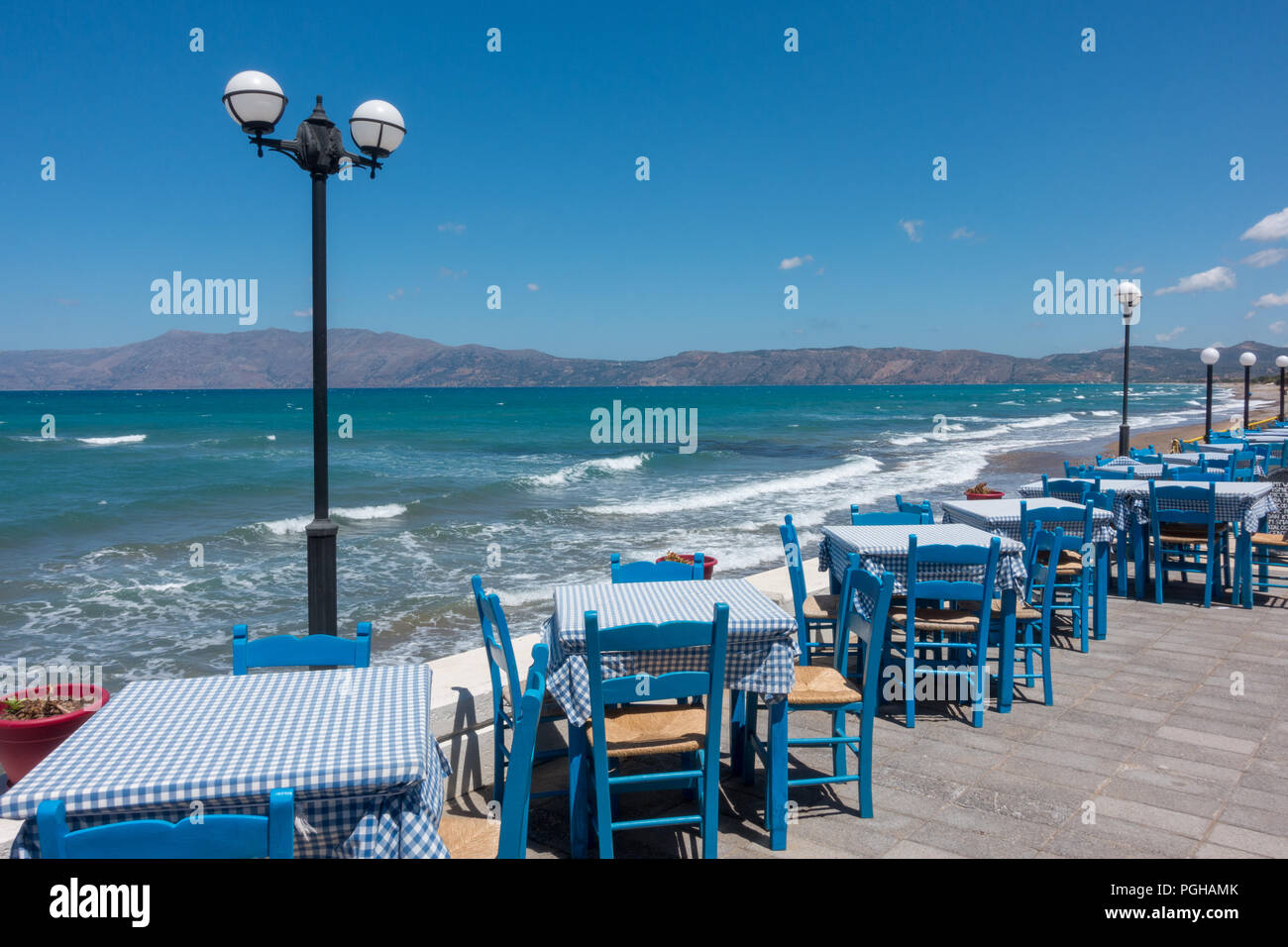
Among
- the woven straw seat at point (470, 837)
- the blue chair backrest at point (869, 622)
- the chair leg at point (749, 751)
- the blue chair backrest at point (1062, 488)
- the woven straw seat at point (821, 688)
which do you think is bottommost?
the chair leg at point (749, 751)

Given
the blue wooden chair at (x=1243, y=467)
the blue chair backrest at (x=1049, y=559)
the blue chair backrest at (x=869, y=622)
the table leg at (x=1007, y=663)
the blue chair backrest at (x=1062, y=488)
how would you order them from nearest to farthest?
the blue chair backrest at (x=869, y=622) < the table leg at (x=1007, y=663) < the blue chair backrest at (x=1049, y=559) < the blue chair backrest at (x=1062, y=488) < the blue wooden chair at (x=1243, y=467)

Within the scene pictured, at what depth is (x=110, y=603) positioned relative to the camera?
1093cm

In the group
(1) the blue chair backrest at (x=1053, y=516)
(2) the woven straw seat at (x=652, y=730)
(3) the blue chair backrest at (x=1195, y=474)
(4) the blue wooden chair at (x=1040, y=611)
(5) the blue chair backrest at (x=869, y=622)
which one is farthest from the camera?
(3) the blue chair backrest at (x=1195, y=474)

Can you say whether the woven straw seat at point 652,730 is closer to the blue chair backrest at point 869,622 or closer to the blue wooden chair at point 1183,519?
the blue chair backrest at point 869,622

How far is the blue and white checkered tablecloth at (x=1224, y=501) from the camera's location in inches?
290

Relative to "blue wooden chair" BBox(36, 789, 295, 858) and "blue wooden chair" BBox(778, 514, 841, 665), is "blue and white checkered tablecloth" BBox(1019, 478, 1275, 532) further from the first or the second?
"blue wooden chair" BBox(36, 789, 295, 858)

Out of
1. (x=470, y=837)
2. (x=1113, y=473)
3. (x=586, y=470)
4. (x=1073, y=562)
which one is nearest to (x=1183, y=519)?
(x=1073, y=562)

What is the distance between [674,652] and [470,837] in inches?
37.4

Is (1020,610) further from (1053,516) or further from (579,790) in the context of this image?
(579,790)

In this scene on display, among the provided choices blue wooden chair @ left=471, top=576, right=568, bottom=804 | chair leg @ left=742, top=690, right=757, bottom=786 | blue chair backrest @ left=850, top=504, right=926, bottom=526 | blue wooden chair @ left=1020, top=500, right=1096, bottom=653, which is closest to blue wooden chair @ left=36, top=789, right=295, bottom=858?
blue wooden chair @ left=471, top=576, right=568, bottom=804

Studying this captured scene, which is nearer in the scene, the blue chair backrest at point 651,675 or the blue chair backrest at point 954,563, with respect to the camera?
the blue chair backrest at point 651,675

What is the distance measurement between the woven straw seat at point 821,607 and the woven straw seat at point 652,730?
187cm

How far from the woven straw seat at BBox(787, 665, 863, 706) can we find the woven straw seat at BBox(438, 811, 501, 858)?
1.36 metres

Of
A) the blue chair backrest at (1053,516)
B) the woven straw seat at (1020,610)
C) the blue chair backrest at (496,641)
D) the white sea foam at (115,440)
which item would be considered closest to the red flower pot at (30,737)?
the blue chair backrest at (496,641)
